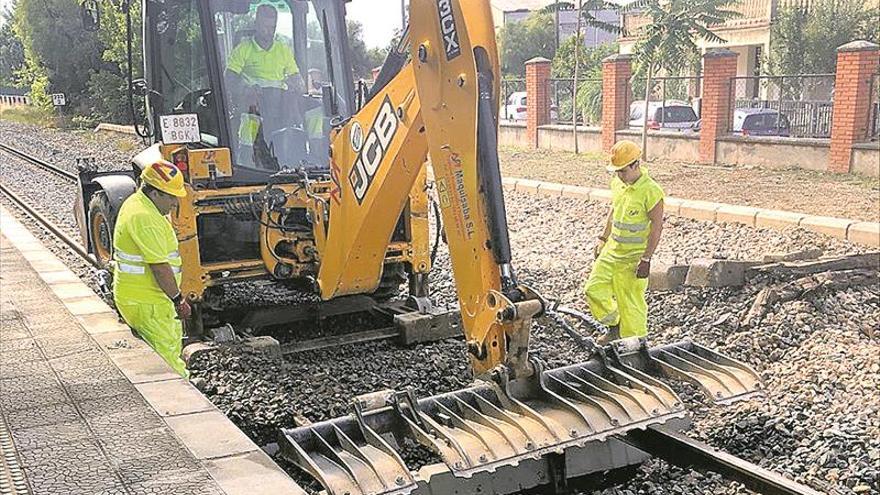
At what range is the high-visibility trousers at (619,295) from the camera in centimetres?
614

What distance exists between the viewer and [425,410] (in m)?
4.15

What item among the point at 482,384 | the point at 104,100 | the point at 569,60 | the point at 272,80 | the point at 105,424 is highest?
the point at 569,60

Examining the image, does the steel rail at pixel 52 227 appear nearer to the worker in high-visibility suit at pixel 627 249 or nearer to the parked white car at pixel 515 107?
the worker in high-visibility suit at pixel 627 249

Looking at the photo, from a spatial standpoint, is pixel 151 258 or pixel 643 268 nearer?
pixel 151 258

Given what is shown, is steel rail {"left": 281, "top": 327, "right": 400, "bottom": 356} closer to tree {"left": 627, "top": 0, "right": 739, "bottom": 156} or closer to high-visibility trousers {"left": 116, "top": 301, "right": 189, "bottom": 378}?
high-visibility trousers {"left": 116, "top": 301, "right": 189, "bottom": 378}

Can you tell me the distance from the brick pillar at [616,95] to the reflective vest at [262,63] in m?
13.6

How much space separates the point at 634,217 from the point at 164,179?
127 inches

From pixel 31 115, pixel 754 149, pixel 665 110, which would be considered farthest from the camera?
pixel 31 115

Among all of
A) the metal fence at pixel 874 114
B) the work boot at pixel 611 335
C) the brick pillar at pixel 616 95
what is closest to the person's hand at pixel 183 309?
the work boot at pixel 611 335

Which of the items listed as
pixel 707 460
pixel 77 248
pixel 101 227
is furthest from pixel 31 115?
pixel 707 460

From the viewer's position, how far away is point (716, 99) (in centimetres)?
1661

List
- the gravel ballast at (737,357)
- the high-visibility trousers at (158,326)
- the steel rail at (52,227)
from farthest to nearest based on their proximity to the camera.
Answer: the steel rail at (52,227) < the high-visibility trousers at (158,326) < the gravel ballast at (737,357)

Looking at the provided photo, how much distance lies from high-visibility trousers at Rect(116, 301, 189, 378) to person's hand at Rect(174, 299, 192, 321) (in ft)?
1.78

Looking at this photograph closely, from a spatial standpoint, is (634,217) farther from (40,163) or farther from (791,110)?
(40,163)
